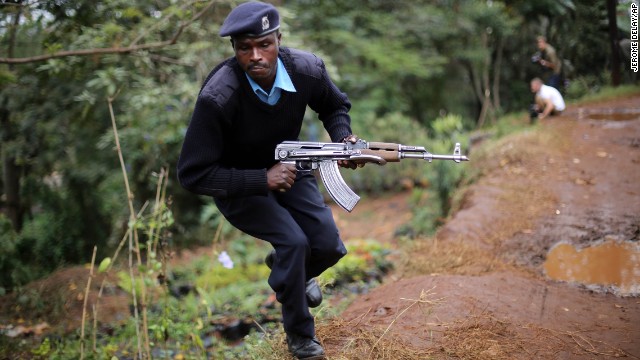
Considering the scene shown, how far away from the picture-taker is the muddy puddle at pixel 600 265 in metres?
4.86

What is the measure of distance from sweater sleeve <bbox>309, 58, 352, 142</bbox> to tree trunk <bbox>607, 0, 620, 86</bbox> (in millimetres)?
10385

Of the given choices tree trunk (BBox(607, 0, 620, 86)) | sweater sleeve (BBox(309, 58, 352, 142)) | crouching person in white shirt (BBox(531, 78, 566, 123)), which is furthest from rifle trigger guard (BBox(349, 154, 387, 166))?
tree trunk (BBox(607, 0, 620, 86))

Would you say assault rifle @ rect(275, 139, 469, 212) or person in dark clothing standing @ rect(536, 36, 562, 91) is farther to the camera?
person in dark clothing standing @ rect(536, 36, 562, 91)

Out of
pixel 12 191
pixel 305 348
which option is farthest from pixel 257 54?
pixel 12 191

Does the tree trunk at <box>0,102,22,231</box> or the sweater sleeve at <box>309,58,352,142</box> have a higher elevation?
Answer: the sweater sleeve at <box>309,58,352,142</box>

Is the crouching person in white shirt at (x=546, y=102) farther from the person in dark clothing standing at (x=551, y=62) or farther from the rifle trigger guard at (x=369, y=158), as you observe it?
the rifle trigger guard at (x=369, y=158)

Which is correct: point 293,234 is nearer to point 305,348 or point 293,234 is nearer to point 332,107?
point 305,348

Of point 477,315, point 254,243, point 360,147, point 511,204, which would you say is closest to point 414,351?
point 477,315

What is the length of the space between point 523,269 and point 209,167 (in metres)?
3.46

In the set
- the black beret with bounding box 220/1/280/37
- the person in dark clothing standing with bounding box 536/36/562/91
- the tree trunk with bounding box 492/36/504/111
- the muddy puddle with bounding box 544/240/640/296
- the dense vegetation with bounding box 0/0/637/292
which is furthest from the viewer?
the tree trunk with bounding box 492/36/504/111

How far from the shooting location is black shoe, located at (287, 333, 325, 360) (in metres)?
3.38

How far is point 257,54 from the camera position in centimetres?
303

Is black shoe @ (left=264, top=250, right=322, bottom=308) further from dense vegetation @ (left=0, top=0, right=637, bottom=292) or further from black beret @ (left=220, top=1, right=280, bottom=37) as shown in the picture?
black beret @ (left=220, top=1, right=280, bottom=37)

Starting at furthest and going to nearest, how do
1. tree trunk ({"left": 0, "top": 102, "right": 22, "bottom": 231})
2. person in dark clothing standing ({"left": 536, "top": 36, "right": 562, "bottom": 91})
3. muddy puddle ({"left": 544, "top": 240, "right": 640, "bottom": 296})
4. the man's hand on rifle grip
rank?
person in dark clothing standing ({"left": 536, "top": 36, "right": 562, "bottom": 91}), tree trunk ({"left": 0, "top": 102, "right": 22, "bottom": 231}), muddy puddle ({"left": 544, "top": 240, "right": 640, "bottom": 296}), the man's hand on rifle grip
